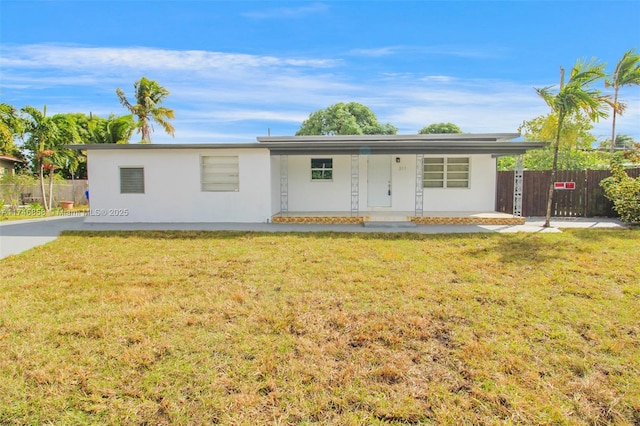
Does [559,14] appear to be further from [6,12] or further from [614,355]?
[6,12]

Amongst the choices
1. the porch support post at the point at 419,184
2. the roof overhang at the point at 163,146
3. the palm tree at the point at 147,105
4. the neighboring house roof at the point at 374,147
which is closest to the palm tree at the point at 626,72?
the neighboring house roof at the point at 374,147

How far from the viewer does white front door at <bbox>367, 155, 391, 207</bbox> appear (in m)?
13.7

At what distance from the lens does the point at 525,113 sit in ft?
69.5

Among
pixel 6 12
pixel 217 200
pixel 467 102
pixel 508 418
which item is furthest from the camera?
pixel 467 102

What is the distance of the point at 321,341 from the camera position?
3531 millimetres

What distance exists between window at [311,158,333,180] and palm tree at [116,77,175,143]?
14133mm

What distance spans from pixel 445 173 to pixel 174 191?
10135 mm

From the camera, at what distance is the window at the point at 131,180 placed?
12141 mm

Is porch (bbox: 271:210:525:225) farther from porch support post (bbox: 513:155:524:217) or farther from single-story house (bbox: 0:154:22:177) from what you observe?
single-story house (bbox: 0:154:22:177)

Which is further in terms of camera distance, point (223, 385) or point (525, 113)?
point (525, 113)

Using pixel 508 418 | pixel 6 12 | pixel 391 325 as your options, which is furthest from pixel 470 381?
pixel 6 12

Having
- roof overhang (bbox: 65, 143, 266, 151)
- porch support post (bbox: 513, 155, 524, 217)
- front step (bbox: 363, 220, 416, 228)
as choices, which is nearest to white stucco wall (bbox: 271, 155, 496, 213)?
porch support post (bbox: 513, 155, 524, 217)

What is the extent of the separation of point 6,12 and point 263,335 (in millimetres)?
13530

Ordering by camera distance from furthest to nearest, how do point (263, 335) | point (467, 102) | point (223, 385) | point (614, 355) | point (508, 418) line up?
point (467, 102) < point (263, 335) < point (614, 355) < point (223, 385) < point (508, 418)
